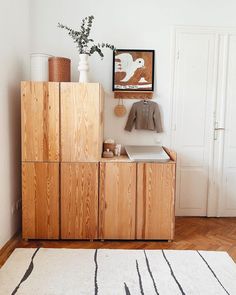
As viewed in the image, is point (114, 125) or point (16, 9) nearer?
point (16, 9)

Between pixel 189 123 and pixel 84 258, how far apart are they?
1887mm

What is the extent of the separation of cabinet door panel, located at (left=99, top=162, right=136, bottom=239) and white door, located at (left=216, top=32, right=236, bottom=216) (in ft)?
4.27

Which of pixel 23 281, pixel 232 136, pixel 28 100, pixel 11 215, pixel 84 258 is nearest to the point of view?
pixel 23 281

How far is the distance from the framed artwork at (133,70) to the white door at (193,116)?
321mm

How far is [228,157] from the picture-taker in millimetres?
3271

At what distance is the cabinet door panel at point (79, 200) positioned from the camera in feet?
8.34

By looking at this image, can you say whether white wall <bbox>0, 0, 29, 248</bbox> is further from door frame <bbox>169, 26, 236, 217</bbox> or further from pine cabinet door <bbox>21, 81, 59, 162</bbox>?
door frame <bbox>169, 26, 236, 217</bbox>

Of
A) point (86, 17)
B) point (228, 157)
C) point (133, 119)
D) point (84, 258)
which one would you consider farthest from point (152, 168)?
point (86, 17)

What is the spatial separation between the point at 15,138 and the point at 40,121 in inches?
16.7

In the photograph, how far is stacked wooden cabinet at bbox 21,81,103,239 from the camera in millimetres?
2469

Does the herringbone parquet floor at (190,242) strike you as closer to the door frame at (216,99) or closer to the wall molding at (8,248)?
the wall molding at (8,248)

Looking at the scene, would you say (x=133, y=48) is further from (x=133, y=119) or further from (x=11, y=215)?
(x=11, y=215)

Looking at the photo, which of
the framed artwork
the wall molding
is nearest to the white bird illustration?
the framed artwork

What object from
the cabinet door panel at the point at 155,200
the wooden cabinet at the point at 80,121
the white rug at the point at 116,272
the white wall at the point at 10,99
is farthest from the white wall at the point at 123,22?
the white rug at the point at 116,272
